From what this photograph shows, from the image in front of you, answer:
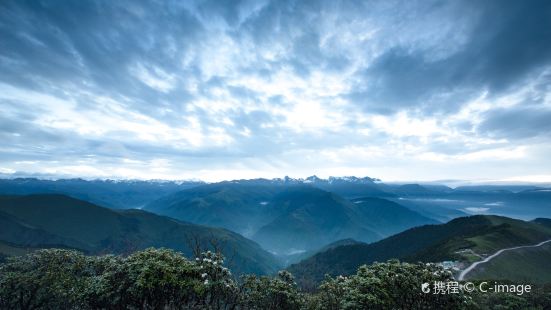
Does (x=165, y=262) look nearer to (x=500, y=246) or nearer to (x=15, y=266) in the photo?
(x=15, y=266)

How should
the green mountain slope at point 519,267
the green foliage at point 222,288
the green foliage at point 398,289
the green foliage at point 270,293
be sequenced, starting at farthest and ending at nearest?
the green mountain slope at point 519,267, the green foliage at point 270,293, the green foliage at point 222,288, the green foliage at point 398,289

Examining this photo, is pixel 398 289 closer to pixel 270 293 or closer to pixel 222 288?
pixel 270 293

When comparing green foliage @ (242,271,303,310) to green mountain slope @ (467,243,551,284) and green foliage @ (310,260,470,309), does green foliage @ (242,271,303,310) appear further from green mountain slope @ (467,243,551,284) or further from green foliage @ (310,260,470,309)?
green mountain slope @ (467,243,551,284)

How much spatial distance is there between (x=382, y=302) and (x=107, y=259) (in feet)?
85.5

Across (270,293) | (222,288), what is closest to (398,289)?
(270,293)

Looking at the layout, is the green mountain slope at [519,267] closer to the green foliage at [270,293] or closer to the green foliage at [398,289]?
the green foliage at [398,289]

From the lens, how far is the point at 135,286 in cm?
2175

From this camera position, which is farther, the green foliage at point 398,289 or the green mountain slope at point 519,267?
the green mountain slope at point 519,267

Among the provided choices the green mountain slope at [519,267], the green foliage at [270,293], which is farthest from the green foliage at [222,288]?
the green mountain slope at [519,267]

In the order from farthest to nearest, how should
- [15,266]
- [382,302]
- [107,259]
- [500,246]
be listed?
[500,246]
[15,266]
[107,259]
[382,302]

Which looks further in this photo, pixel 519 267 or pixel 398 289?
pixel 519 267

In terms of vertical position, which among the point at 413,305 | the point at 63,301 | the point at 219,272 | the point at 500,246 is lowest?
the point at 500,246

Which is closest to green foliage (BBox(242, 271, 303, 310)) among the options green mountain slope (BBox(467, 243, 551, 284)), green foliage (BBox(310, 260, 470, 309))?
green foliage (BBox(310, 260, 470, 309))

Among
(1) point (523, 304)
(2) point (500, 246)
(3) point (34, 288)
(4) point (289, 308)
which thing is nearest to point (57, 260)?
(3) point (34, 288)
